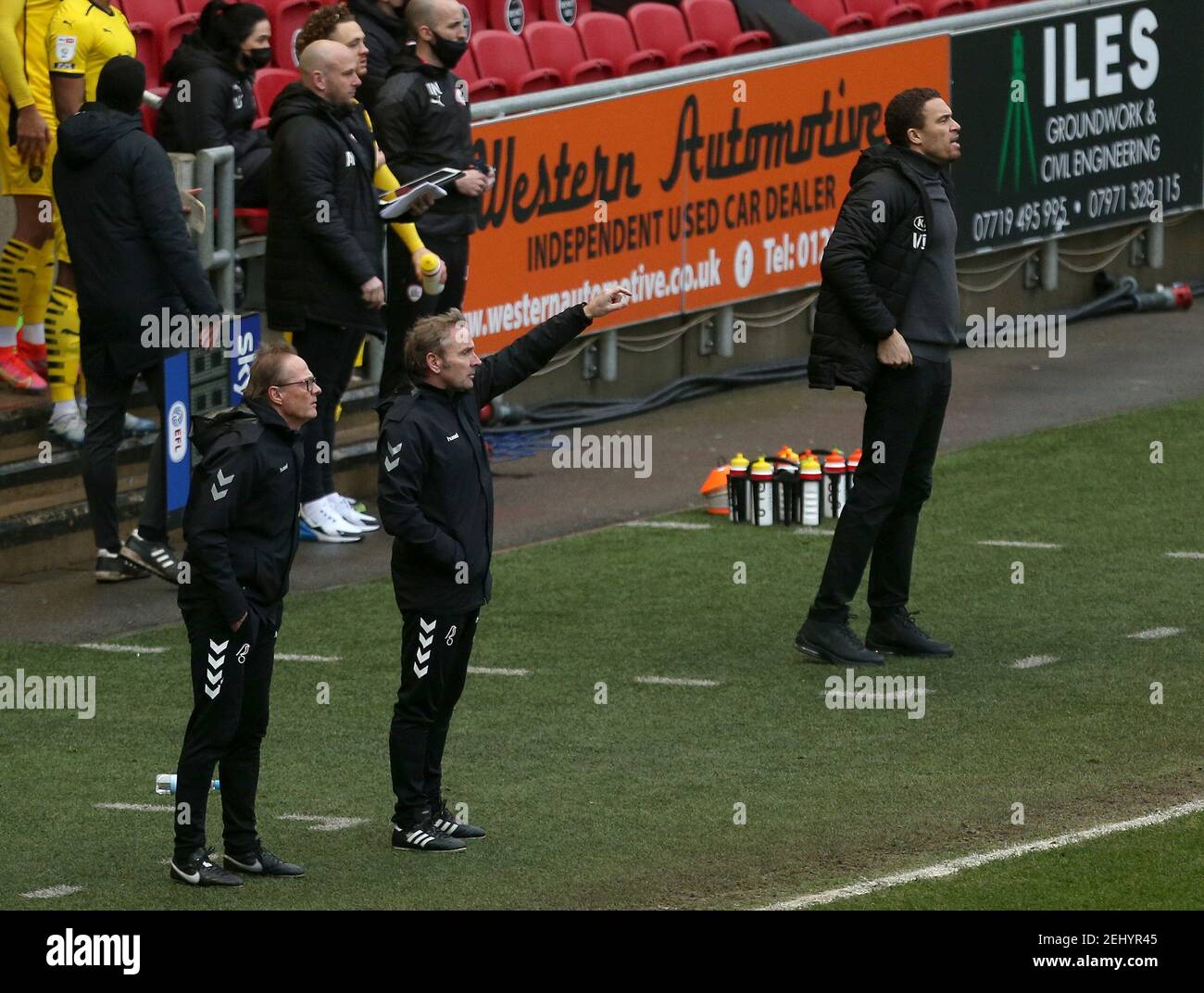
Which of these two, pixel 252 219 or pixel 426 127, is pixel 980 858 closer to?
pixel 426 127

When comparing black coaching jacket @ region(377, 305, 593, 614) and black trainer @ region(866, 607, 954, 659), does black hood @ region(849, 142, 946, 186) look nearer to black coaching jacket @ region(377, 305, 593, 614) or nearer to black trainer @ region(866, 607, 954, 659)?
black trainer @ region(866, 607, 954, 659)

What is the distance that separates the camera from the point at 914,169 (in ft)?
35.2

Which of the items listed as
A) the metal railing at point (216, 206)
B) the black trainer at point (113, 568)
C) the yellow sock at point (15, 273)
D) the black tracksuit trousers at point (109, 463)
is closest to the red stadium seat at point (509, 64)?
the metal railing at point (216, 206)

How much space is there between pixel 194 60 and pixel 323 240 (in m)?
1.59

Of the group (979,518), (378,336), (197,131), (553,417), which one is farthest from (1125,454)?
(197,131)

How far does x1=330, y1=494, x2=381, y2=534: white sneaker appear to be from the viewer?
44.3 ft

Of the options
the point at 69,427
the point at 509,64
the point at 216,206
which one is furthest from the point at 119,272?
the point at 509,64

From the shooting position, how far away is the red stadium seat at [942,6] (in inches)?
810

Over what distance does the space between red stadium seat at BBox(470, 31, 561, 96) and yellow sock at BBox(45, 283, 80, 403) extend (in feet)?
14.7

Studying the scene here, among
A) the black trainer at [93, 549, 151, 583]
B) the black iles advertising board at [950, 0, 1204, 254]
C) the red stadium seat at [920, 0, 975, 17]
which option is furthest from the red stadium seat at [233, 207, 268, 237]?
the red stadium seat at [920, 0, 975, 17]

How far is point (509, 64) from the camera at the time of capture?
55.5 ft

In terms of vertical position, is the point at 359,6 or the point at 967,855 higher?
the point at 359,6

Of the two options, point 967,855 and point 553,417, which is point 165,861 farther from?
point 553,417

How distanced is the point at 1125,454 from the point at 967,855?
7498 mm
